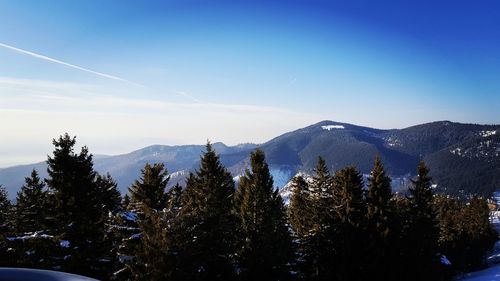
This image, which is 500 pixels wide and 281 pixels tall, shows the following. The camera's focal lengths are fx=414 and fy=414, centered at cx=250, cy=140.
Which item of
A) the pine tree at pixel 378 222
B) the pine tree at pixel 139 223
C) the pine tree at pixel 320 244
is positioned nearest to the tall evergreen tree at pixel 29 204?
the pine tree at pixel 139 223

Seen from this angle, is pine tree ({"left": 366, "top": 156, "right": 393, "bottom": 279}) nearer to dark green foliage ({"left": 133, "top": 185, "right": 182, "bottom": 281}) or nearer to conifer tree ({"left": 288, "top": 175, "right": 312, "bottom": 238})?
conifer tree ({"left": 288, "top": 175, "right": 312, "bottom": 238})

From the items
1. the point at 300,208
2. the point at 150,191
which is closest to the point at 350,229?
the point at 300,208

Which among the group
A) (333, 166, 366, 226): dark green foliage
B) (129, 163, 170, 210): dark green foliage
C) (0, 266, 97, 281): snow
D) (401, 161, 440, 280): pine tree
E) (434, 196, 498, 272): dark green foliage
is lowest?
(434, 196, 498, 272): dark green foliage

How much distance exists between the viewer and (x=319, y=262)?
1380 inches

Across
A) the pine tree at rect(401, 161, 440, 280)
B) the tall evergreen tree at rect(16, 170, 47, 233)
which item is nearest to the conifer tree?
the pine tree at rect(401, 161, 440, 280)

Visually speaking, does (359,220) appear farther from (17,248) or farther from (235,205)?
(17,248)

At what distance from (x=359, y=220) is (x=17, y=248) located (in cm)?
2568

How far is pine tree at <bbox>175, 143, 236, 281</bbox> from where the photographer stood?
2087cm

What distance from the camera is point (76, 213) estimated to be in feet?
75.1

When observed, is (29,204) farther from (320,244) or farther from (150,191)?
(320,244)

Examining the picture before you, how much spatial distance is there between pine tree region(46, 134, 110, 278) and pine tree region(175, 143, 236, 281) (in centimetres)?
541

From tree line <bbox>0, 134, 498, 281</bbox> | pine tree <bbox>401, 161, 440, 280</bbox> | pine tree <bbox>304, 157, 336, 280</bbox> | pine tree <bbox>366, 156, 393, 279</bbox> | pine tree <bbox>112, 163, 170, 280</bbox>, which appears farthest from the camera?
pine tree <bbox>401, 161, 440, 280</bbox>

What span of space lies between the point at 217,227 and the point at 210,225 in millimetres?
576

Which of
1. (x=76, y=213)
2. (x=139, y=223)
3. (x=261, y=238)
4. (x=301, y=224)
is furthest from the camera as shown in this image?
(x=301, y=224)
